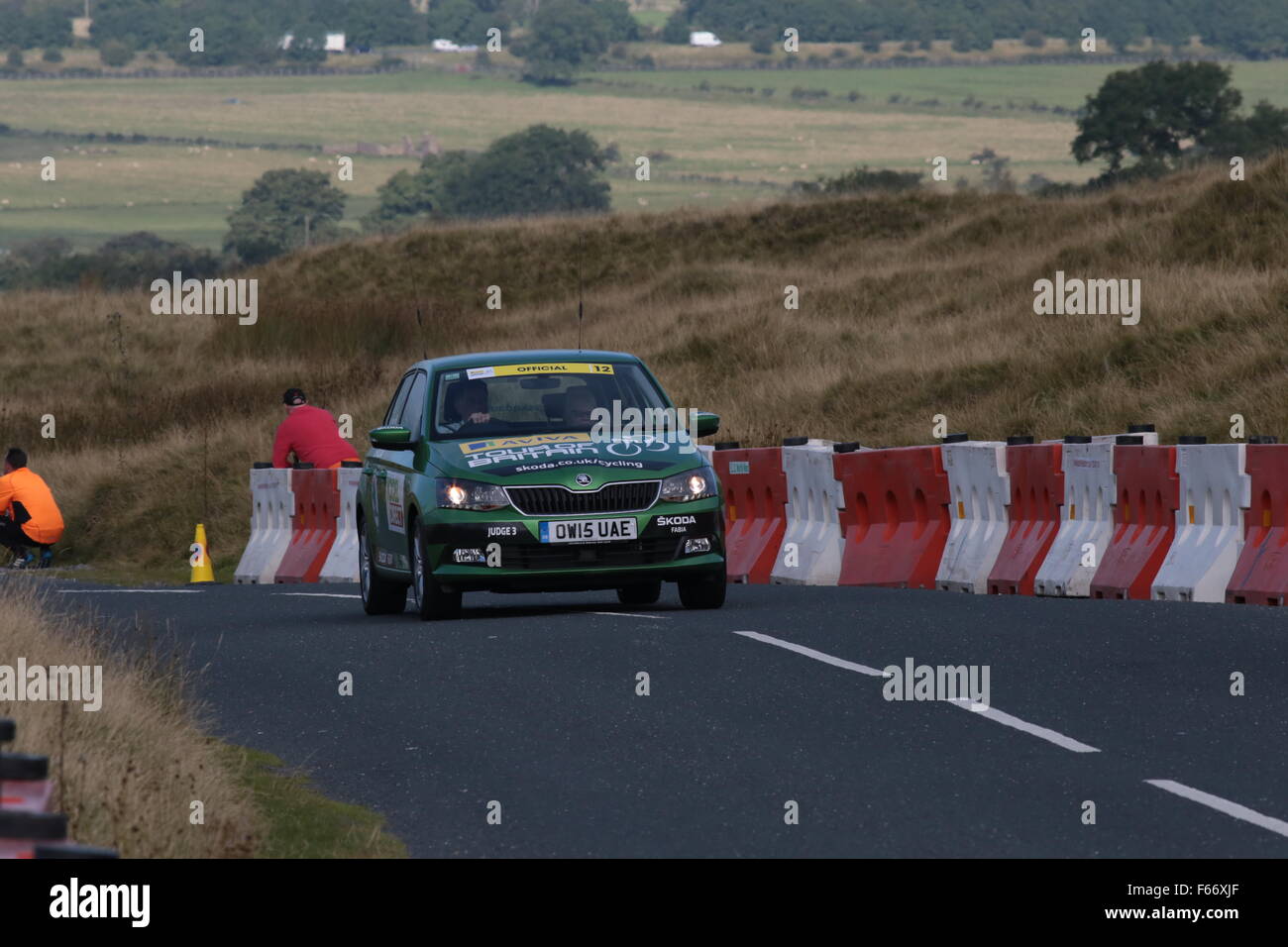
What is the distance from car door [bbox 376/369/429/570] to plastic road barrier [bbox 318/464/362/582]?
7230 millimetres

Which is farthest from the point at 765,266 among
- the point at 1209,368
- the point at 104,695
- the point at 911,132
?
the point at 911,132

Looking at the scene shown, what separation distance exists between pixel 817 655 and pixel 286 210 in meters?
139

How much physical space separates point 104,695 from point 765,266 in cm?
4709

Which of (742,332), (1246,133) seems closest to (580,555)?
(742,332)

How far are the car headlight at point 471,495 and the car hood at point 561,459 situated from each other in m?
0.05

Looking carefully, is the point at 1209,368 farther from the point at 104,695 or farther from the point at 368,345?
the point at 368,345

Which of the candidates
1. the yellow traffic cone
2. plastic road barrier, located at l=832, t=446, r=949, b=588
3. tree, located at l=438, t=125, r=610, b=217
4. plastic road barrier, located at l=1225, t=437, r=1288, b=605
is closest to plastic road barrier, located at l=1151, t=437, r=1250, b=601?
plastic road barrier, located at l=1225, t=437, r=1288, b=605

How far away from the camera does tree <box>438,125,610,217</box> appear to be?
144 metres

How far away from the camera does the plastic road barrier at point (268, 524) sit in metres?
25.7

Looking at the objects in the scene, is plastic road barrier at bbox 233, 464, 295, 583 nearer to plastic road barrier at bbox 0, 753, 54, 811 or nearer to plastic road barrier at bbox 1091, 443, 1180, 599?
plastic road barrier at bbox 1091, 443, 1180, 599
